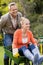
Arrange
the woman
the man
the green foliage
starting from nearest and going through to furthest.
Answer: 1. the woman
2. the man
3. the green foliage

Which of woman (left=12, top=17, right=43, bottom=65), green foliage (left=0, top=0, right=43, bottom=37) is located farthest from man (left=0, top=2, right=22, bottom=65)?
green foliage (left=0, top=0, right=43, bottom=37)

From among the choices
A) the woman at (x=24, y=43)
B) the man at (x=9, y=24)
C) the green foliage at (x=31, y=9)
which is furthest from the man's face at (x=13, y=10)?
the green foliage at (x=31, y=9)

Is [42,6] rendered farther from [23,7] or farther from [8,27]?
[8,27]

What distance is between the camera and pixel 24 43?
6223 millimetres

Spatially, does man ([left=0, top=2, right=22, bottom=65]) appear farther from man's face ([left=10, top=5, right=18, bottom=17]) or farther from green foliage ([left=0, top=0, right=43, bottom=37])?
green foliage ([left=0, top=0, right=43, bottom=37])

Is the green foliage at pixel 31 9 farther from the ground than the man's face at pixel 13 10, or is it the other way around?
the man's face at pixel 13 10

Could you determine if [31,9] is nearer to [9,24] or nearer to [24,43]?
[9,24]

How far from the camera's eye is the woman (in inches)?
236

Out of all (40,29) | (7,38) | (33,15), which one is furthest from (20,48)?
(33,15)

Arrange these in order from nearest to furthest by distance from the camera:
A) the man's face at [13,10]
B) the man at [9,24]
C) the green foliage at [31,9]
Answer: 1. the man's face at [13,10]
2. the man at [9,24]
3. the green foliage at [31,9]

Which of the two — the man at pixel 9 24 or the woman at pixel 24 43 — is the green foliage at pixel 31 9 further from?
the woman at pixel 24 43

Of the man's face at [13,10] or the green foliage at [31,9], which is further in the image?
the green foliage at [31,9]

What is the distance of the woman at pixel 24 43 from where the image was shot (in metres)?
6.00

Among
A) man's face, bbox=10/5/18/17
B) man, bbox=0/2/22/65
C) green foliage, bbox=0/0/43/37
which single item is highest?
man's face, bbox=10/5/18/17
